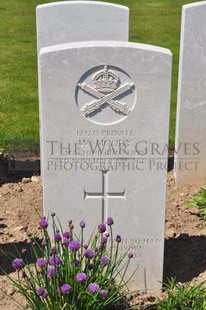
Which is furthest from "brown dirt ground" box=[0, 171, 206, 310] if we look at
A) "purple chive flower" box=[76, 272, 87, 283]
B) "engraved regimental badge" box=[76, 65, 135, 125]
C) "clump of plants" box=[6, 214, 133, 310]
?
"engraved regimental badge" box=[76, 65, 135, 125]

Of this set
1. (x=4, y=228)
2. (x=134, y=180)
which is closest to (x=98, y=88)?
(x=134, y=180)

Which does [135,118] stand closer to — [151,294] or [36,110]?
[151,294]

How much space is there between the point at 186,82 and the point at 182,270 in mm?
1946

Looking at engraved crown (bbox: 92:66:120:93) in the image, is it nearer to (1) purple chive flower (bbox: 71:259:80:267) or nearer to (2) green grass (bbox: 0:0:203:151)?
(1) purple chive flower (bbox: 71:259:80:267)

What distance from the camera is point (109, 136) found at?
4.05m

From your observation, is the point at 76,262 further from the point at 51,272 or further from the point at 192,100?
the point at 192,100

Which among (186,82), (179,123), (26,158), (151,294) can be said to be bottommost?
(151,294)

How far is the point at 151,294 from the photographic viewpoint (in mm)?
4422

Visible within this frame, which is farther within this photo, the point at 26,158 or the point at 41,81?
the point at 26,158

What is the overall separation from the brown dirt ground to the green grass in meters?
0.88

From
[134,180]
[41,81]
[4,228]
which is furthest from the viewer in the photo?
[4,228]

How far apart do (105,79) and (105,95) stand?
107 mm

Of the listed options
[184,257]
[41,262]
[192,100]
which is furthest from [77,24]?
[41,262]

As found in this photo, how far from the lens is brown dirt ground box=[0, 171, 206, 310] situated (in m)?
4.51
